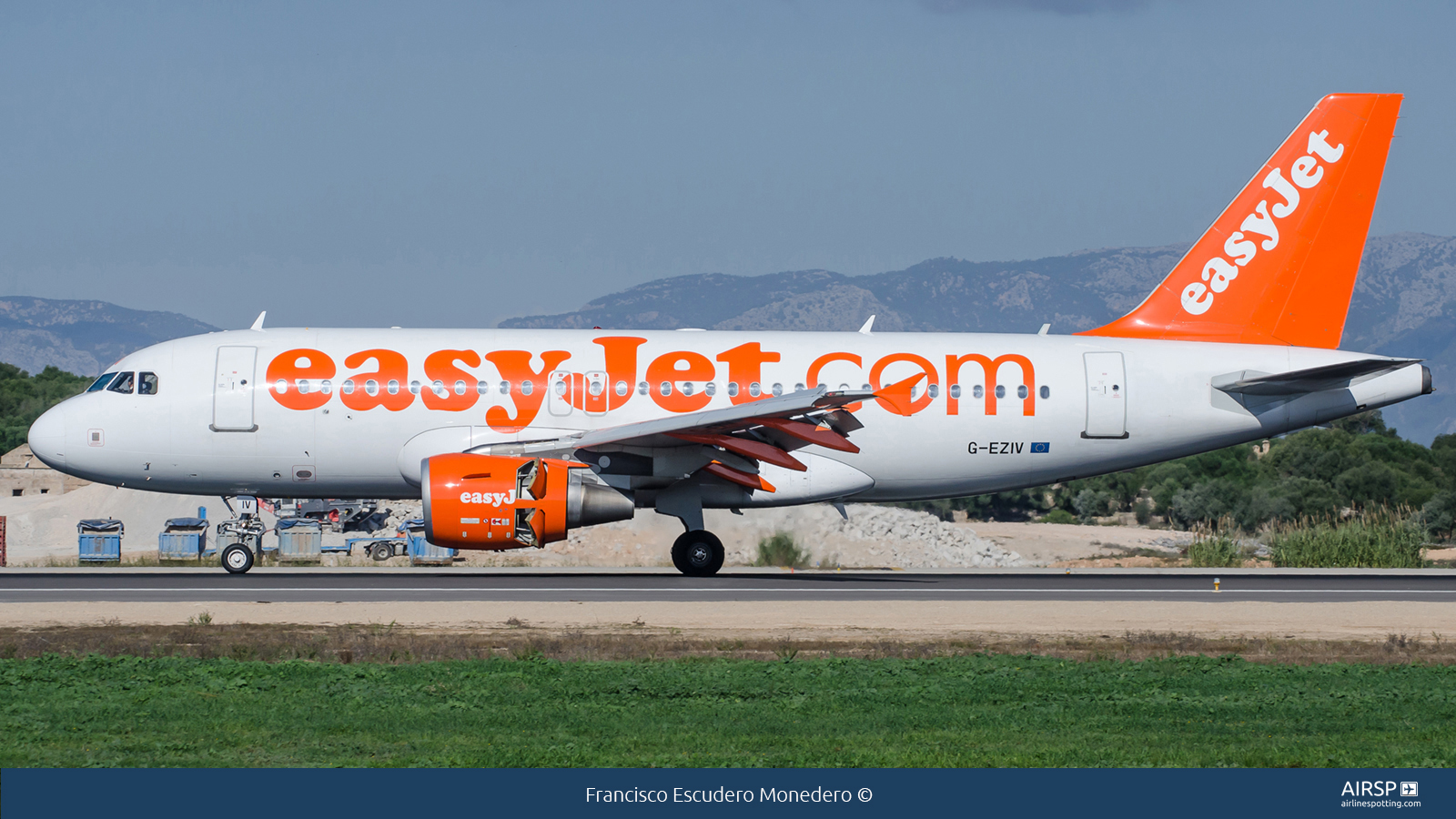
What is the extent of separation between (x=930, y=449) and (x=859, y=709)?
13493mm

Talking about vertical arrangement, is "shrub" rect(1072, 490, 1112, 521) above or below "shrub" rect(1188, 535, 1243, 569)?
above

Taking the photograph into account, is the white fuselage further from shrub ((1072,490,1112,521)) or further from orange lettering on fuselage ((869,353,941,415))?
shrub ((1072,490,1112,521))

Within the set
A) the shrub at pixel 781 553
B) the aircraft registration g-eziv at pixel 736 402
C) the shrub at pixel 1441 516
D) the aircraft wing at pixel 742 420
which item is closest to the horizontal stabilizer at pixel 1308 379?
the aircraft registration g-eziv at pixel 736 402

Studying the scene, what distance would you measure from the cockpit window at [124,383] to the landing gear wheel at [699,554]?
29.7ft

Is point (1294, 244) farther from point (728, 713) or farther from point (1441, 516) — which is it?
point (1441, 516)

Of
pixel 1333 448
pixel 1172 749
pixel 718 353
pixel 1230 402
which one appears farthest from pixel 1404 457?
pixel 1172 749

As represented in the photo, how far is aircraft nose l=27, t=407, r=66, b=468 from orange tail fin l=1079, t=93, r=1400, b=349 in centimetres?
1751

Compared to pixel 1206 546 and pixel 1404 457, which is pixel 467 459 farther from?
pixel 1404 457

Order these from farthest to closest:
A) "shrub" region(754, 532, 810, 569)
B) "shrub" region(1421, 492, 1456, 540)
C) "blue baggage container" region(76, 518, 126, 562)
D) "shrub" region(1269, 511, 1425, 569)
Result: "shrub" region(1421, 492, 1456, 540) → "blue baggage container" region(76, 518, 126, 562) → "shrub" region(754, 532, 810, 569) → "shrub" region(1269, 511, 1425, 569)

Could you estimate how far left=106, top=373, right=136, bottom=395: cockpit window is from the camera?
76.4ft

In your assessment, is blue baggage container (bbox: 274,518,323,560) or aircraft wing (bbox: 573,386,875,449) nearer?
aircraft wing (bbox: 573,386,875,449)

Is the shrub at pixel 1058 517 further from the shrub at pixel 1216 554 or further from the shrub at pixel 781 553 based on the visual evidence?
the shrub at pixel 781 553

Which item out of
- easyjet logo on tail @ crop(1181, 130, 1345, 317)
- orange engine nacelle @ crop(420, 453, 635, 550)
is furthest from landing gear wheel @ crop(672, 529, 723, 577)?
easyjet logo on tail @ crop(1181, 130, 1345, 317)

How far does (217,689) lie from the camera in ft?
37.7
